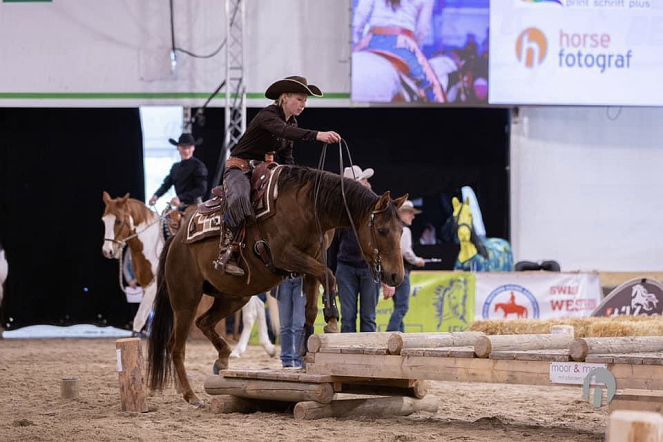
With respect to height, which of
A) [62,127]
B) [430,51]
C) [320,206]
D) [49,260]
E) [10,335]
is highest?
[430,51]

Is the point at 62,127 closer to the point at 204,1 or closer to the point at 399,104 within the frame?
the point at 204,1

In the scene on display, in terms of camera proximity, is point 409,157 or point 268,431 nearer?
point 268,431

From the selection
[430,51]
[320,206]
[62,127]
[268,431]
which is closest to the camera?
[268,431]

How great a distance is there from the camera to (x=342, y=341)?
6.39 m

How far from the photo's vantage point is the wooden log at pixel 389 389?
6598 millimetres

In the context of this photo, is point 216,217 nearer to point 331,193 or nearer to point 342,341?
point 331,193

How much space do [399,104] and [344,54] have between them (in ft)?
4.28

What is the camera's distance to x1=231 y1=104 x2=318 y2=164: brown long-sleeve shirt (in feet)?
22.2

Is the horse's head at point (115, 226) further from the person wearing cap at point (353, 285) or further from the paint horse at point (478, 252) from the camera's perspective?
the paint horse at point (478, 252)

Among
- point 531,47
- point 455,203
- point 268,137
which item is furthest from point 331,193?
point 531,47

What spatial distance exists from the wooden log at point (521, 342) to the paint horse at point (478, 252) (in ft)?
27.2

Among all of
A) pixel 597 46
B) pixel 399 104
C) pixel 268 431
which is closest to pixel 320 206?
pixel 268 431

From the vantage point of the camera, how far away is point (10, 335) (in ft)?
52.7

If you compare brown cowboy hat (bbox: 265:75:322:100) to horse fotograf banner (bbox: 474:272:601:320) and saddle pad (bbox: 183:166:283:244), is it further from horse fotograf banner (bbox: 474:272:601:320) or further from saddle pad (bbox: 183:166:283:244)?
horse fotograf banner (bbox: 474:272:601:320)
